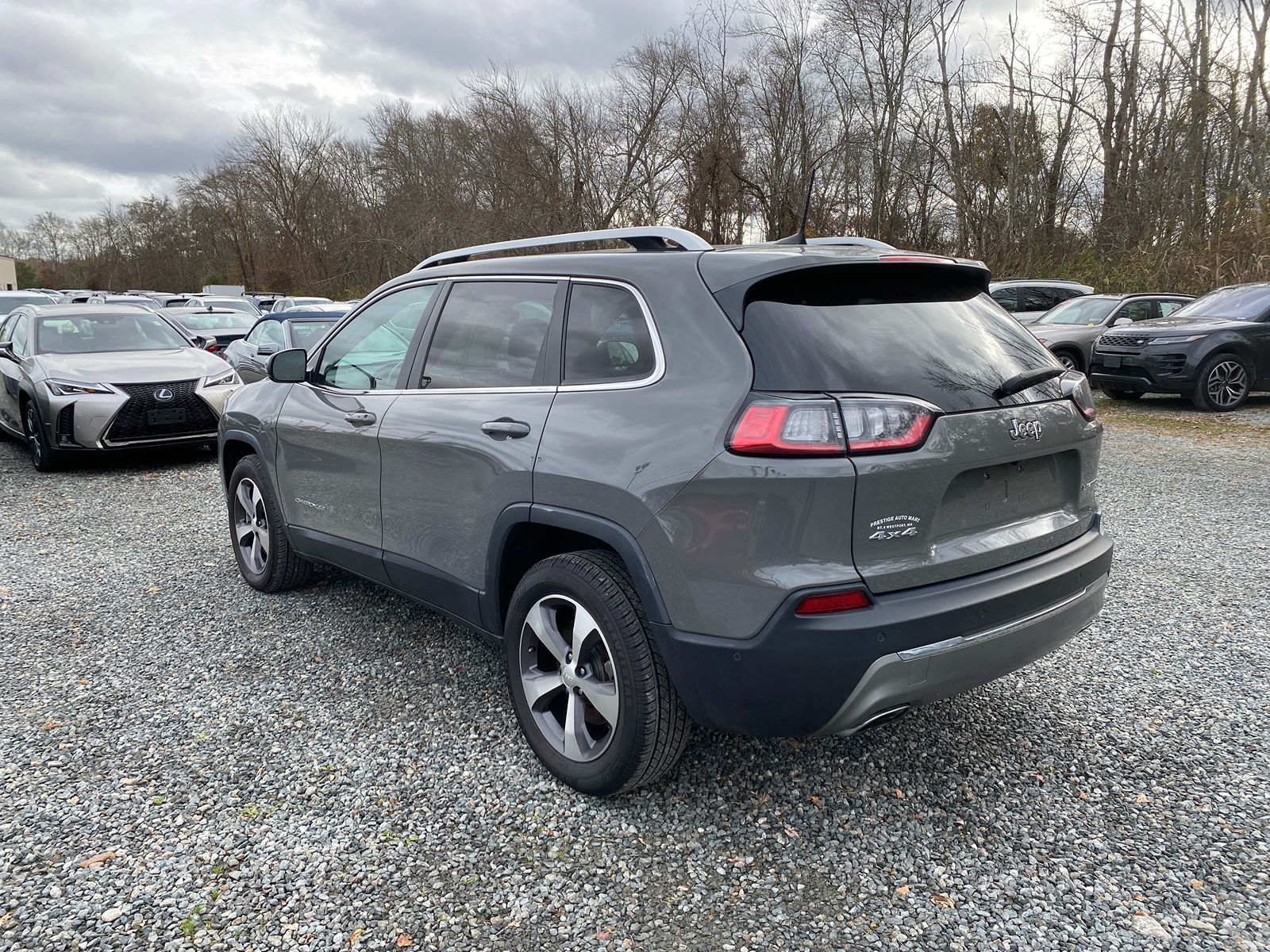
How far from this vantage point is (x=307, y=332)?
39.8 feet

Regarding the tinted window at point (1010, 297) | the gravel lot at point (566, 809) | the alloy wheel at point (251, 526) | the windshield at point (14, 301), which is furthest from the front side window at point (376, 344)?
the windshield at point (14, 301)

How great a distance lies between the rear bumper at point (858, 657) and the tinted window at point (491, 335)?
115 cm

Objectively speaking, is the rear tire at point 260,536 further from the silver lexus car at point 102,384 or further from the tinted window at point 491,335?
the silver lexus car at point 102,384

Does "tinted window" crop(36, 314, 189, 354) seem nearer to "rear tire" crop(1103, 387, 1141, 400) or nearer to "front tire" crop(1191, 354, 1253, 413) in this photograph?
"rear tire" crop(1103, 387, 1141, 400)

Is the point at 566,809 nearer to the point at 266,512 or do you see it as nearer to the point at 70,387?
the point at 266,512

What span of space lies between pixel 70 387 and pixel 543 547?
7.25 metres

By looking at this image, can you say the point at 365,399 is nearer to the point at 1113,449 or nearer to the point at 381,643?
the point at 381,643

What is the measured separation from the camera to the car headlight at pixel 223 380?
883 cm

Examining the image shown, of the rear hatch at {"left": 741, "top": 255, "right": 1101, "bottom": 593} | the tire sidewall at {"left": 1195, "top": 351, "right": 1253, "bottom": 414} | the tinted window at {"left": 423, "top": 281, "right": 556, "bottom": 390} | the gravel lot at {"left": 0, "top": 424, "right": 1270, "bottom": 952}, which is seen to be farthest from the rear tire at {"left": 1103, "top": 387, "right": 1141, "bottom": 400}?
the tinted window at {"left": 423, "top": 281, "right": 556, "bottom": 390}

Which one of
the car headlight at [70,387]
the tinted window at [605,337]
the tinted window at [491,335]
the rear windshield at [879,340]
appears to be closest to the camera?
the rear windshield at [879,340]

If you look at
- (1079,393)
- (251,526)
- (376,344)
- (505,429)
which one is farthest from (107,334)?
(1079,393)

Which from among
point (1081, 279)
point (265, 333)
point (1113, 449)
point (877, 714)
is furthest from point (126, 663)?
point (1081, 279)

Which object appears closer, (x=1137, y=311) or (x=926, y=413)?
(x=926, y=413)

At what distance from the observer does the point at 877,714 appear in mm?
2385
